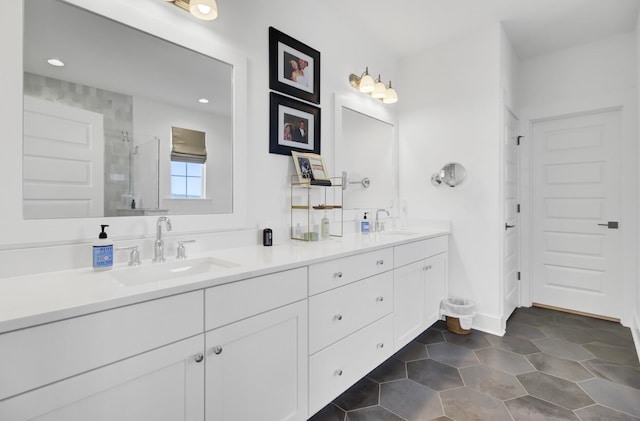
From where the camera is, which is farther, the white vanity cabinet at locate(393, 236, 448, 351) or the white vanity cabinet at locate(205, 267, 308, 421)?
the white vanity cabinet at locate(393, 236, 448, 351)

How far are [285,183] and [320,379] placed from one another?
3.94 feet

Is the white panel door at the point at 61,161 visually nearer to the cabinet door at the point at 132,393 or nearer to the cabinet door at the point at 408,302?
the cabinet door at the point at 132,393

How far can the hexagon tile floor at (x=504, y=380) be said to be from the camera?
1.69 m

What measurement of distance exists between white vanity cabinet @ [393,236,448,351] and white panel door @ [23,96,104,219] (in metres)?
1.73

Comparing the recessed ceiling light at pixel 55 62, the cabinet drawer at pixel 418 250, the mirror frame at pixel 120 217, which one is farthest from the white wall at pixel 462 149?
the recessed ceiling light at pixel 55 62

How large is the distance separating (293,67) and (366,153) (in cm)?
105

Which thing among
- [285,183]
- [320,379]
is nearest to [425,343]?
[320,379]

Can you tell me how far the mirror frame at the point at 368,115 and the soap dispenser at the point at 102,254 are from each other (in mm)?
1654

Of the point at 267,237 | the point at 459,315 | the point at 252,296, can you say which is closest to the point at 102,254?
the point at 252,296

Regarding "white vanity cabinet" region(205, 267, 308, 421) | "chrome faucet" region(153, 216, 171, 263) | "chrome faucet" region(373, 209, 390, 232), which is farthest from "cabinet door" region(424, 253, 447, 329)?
"chrome faucet" region(153, 216, 171, 263)

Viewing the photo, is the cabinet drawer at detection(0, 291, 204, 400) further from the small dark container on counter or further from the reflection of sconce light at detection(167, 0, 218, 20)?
the reflection of sconce light at detection(167, 0, 218, 20)

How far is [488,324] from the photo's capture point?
2.74 m

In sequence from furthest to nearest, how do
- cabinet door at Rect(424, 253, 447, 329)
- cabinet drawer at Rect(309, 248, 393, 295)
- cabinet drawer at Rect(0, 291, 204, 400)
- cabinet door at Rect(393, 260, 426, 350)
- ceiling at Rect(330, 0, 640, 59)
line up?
cabinet door at Rect(424, 253, 447, 329) < ceiling at Rect(330, 0, 640, 59) < cabinet door at Rect(393, 260, 426, 350) < cabinet drawer at Rect(309, 248, 393, 295) < cabinet drawer at Rect(0, 291, 204, 400)

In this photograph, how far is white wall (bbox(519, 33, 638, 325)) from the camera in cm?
283
